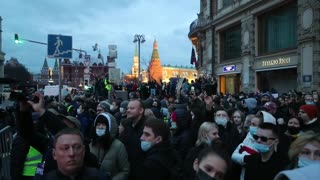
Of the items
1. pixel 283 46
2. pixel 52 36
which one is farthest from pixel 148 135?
pixel 283 46

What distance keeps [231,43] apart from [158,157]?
105 feet

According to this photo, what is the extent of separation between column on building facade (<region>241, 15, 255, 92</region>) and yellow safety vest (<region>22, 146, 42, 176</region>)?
26.4 meters

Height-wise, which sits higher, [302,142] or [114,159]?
[302,142]

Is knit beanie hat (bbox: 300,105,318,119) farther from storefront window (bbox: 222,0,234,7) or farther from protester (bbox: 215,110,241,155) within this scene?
storefront window (bbox: 222,0,234,7)

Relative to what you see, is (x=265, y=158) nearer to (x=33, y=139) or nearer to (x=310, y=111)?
(x=33, y=139)

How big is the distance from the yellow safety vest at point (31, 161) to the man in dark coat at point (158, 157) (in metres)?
1.50

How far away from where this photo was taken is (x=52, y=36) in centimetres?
1345

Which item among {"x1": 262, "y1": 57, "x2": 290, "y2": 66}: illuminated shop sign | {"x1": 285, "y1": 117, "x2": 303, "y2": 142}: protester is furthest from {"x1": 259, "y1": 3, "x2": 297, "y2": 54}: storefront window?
{"x1": 285, "y1": 117, "x2": 303, "y2": 142}: protester

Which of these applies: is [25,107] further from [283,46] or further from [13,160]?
[283,46]

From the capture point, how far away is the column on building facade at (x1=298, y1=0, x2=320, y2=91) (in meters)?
22.8

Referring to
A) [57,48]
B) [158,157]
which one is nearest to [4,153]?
[158,157]

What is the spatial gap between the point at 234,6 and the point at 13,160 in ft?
98.2

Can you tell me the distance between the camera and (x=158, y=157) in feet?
13.8

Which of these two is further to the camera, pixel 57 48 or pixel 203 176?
pixel 57 48
